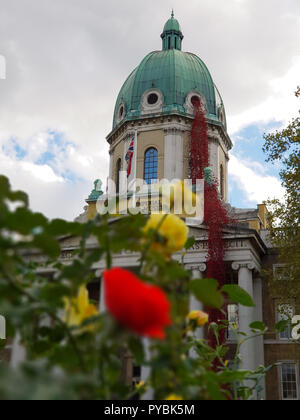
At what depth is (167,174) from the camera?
34.8 m

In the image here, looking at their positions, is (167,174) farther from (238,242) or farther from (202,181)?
(238,242)

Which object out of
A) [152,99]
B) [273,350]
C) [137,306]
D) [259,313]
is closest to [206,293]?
[137,306]

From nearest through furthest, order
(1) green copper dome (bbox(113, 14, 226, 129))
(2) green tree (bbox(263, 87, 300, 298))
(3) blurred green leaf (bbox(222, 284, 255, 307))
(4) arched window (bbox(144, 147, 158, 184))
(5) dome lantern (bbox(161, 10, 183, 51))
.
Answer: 1. (3) blurred green leaf (bbox(222, 284, 255, 307))
2. (2) green tree (bbox(263, 87, 300, 298))
3. (4) arched window (bbox(144, 147, 158, 184))
4. (1) green copper dome (bbox(113, 14, 226, 129))
5. (5) dome lantern (bbox(161, 10, 183, 51))

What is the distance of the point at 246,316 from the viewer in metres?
25.8

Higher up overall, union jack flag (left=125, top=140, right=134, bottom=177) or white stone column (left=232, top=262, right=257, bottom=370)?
union jack flag (left=125, top=140, right=134, bottom=177)

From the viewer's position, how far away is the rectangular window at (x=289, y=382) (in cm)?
2792

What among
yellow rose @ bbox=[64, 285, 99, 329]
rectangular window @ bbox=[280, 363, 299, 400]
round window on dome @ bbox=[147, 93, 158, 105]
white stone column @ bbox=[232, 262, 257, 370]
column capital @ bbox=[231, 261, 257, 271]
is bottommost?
yellow rose @ bbox=[64, 285, 99, 329]

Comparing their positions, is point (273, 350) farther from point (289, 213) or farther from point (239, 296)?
point (239, 296)

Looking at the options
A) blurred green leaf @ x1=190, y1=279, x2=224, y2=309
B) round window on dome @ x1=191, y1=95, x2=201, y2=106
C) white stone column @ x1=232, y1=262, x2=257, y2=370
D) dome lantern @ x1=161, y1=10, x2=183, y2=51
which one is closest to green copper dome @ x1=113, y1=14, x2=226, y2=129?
round window on dome @ x1=191, y1=95, x2=201, y2=106

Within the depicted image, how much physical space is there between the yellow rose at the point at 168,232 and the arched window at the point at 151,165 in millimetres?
33347

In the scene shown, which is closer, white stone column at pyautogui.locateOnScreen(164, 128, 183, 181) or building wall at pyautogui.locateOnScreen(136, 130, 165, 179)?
white stone column at pyautogui.locateOnScreen(164, 128, 183, 181)

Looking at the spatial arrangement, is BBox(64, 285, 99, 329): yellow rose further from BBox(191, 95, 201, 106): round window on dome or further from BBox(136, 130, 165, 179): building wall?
BBox(191, 95, 201, 106): round window on dome

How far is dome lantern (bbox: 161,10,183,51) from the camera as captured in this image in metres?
42.3

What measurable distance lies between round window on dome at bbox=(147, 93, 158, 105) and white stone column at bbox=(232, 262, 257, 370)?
1545 centimetres
